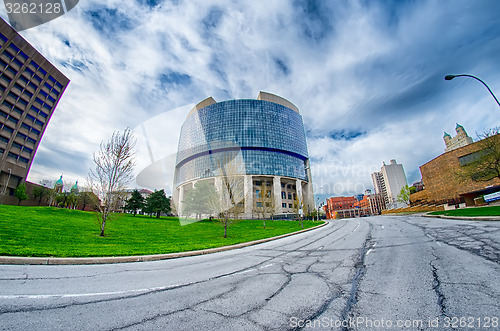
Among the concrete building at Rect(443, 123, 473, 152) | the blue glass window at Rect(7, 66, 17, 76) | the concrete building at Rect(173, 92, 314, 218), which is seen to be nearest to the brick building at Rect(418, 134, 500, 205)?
the concrete building at Rect(173, 92, 314, 218)

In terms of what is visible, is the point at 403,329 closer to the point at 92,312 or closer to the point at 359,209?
the point at 92,312

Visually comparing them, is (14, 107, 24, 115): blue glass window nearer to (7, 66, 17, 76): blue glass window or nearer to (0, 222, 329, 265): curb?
(7, 66, 17, 76): blue glass window

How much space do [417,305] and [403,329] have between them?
97cm

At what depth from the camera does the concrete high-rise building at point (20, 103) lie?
46188 mm

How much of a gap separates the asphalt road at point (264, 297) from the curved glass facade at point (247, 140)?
64259 millimetres

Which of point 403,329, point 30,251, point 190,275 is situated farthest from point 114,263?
point 403,329

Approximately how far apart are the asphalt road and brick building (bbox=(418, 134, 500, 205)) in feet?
151

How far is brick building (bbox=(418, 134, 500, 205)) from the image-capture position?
38.9 m

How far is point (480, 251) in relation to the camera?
6.72m

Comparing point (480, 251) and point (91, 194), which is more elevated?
point (91, 194)

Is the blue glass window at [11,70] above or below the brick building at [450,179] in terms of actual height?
above

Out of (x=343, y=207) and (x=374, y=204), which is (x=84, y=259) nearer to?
(x=343, y=207)

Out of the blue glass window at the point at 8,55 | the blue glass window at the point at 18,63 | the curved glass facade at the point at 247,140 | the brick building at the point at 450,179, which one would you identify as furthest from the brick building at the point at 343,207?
the blue glass window at the point at 8,55

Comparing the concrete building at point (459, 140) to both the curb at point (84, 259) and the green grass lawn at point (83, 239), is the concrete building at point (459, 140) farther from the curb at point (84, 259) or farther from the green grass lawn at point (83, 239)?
the curb at point (84, 259)
